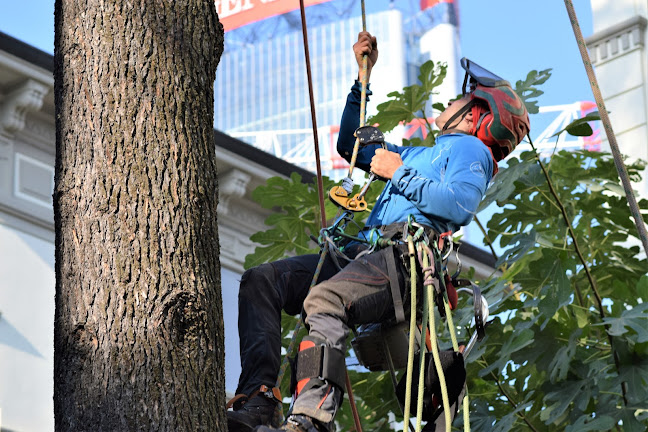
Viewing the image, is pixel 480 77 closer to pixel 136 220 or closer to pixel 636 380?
pixel 136 220

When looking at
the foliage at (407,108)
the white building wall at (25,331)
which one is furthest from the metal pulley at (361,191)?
the white building wall at (25,331)

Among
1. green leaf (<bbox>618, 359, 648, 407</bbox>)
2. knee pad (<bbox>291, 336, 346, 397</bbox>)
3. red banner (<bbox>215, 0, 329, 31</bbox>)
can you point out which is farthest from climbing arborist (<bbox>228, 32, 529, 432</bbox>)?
red banner (<bbox>215, 0, 329, 31</bbox>)

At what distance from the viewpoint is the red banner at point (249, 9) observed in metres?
76.3

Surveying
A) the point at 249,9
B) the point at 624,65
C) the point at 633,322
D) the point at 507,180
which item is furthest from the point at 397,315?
the point at 249,9

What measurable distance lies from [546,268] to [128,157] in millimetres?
3481

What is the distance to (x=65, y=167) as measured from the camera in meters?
3.34

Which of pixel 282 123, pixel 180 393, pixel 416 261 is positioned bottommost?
pixel 180 393

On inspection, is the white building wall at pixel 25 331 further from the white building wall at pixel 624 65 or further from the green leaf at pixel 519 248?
the white building wall at pixel 624 65

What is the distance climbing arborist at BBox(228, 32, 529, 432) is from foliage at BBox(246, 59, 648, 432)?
1594 millimetres

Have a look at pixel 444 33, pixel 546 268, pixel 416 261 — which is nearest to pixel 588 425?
pixel 546 268

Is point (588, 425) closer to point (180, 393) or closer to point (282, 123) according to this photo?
point (180, 393)

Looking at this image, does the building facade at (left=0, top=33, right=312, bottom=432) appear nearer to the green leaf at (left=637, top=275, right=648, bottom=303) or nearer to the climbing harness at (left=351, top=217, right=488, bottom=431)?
the green leaf at (left=637, top=275, right=648, bottom=303)

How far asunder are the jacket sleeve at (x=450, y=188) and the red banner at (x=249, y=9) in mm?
71987

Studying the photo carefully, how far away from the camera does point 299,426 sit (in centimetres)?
370
